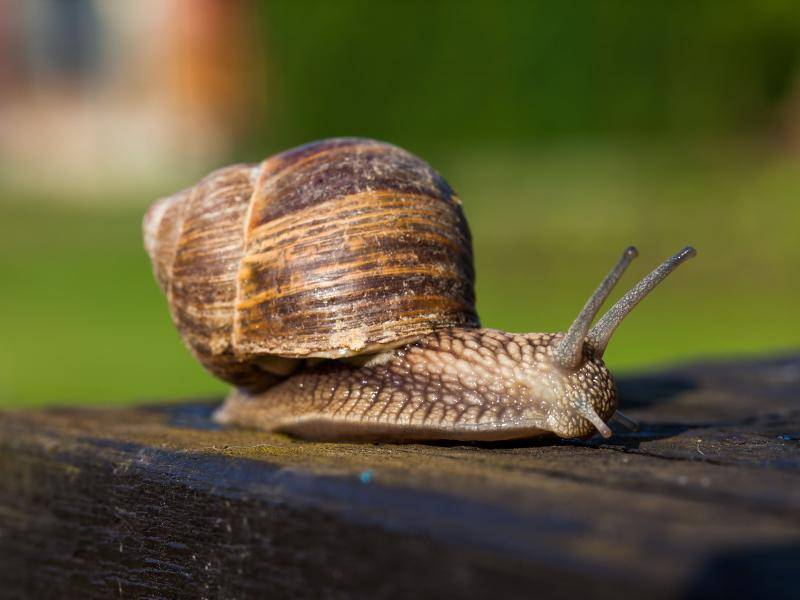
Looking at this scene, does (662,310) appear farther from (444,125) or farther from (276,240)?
(276,240)

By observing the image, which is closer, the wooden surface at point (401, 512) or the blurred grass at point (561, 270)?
the wooden surface at point (401, 512)

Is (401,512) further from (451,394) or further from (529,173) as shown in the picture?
(529,173)

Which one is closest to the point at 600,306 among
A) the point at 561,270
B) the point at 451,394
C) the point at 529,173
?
the point at 451,394

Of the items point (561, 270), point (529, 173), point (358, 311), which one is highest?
point (358, 311)

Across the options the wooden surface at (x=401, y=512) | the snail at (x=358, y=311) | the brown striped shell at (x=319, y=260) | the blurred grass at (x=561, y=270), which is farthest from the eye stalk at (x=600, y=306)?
the blurred grass at (x=561, y=270)

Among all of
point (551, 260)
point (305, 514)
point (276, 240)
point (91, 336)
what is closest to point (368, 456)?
point (305, 514)

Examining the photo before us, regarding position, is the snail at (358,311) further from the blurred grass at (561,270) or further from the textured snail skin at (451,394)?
the blurred grass at (561,270)

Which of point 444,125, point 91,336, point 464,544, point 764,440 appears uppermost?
point 464,544
